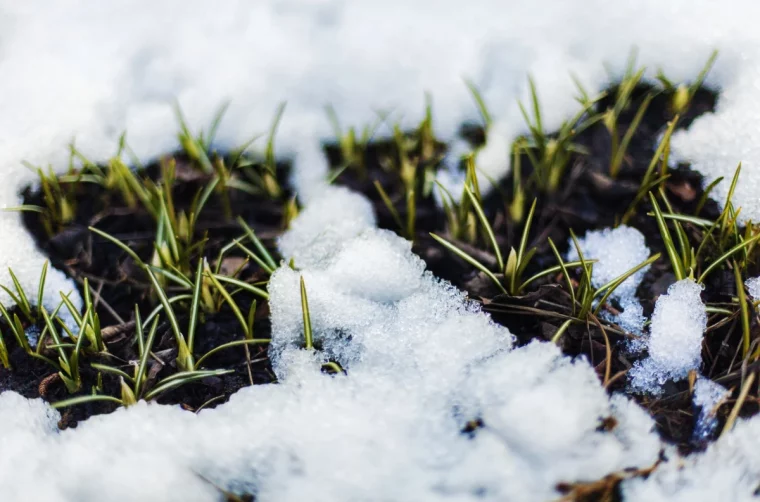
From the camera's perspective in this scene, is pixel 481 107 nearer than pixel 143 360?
No

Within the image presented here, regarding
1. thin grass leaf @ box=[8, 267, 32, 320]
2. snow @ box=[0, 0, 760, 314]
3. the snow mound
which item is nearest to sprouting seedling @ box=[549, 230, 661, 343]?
the snow mound

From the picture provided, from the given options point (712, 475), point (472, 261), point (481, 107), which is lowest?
point (712, 475)

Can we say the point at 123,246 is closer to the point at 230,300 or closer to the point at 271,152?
the point at 230,300

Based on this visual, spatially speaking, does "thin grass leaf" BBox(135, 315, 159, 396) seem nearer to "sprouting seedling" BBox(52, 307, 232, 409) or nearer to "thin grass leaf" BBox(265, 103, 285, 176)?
"sprouting seedling" BBox(52, 307, 232, 409)

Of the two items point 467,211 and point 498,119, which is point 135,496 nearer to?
point 467,211

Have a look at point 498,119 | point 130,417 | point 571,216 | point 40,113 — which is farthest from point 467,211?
point 40,113

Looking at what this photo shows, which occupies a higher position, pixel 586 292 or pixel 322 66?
pixel 322 66

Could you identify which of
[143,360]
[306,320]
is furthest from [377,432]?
[143,360]
